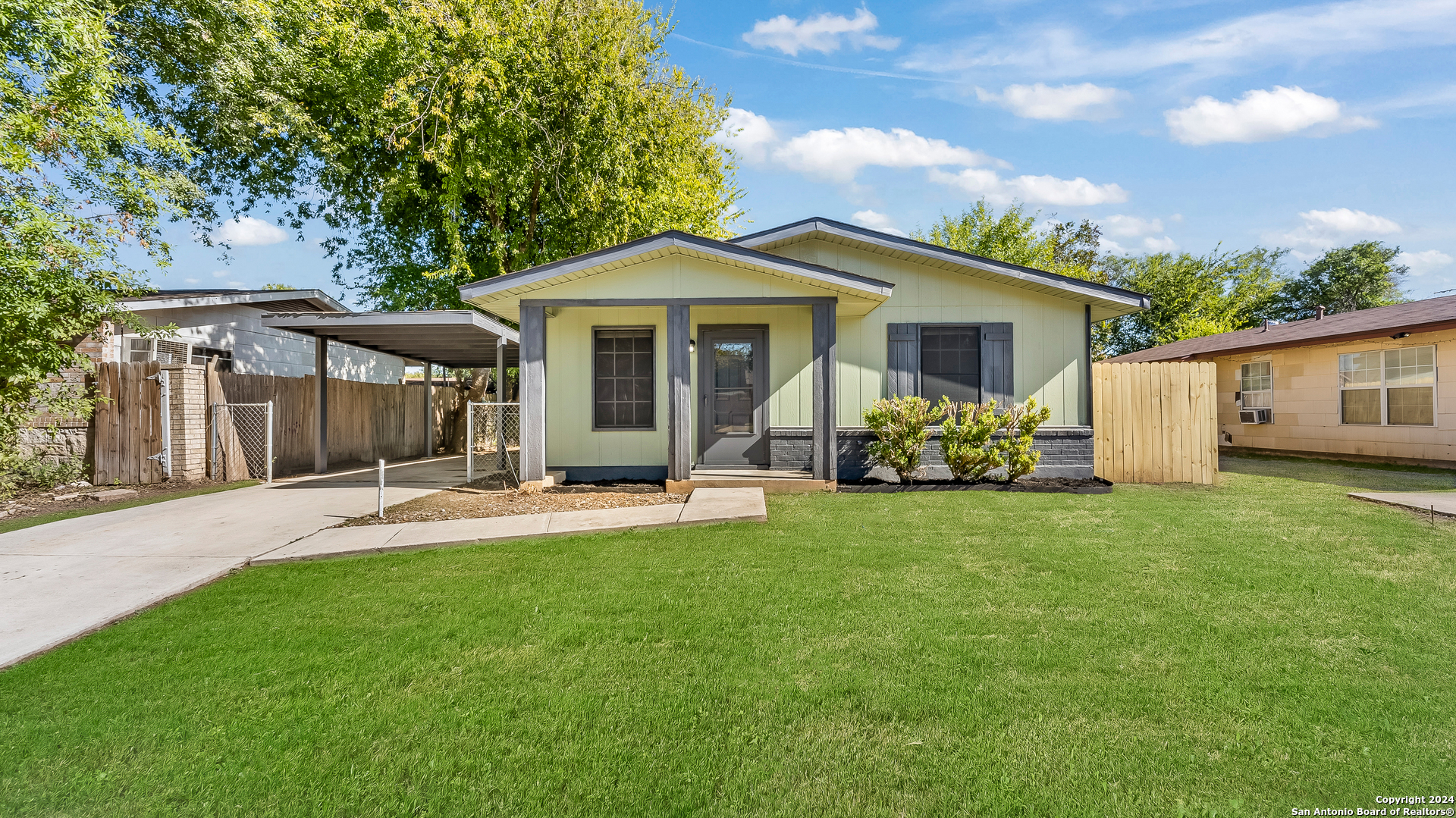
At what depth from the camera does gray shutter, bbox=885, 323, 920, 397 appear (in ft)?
31.7

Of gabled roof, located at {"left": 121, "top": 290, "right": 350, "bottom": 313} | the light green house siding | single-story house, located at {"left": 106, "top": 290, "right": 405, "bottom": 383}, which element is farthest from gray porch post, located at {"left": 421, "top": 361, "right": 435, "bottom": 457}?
the light green house siding

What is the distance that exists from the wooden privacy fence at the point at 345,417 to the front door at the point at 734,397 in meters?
7.83

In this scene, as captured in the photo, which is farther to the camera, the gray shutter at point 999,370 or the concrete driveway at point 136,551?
the gray shutter at point 999,370

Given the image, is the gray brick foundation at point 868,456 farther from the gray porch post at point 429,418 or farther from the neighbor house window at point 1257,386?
the gray porch post at point 429,418

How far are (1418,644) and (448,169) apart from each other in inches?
612

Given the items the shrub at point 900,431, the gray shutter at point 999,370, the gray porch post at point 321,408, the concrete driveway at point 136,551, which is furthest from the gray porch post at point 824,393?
the gray porch post at point 321,408

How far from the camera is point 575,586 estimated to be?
4.48 metres

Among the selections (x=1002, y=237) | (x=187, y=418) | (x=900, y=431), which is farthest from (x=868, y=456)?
(x=1002, y=237)

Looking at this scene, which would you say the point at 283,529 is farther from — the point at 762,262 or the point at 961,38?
the point at 961,38

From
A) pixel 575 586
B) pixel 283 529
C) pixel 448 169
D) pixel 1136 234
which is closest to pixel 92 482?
pixel 283 529

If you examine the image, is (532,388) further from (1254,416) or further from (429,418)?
(1254,416)

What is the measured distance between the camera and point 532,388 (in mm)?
8469

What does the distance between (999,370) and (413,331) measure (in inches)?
390

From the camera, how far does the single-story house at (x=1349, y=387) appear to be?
11195 mm
